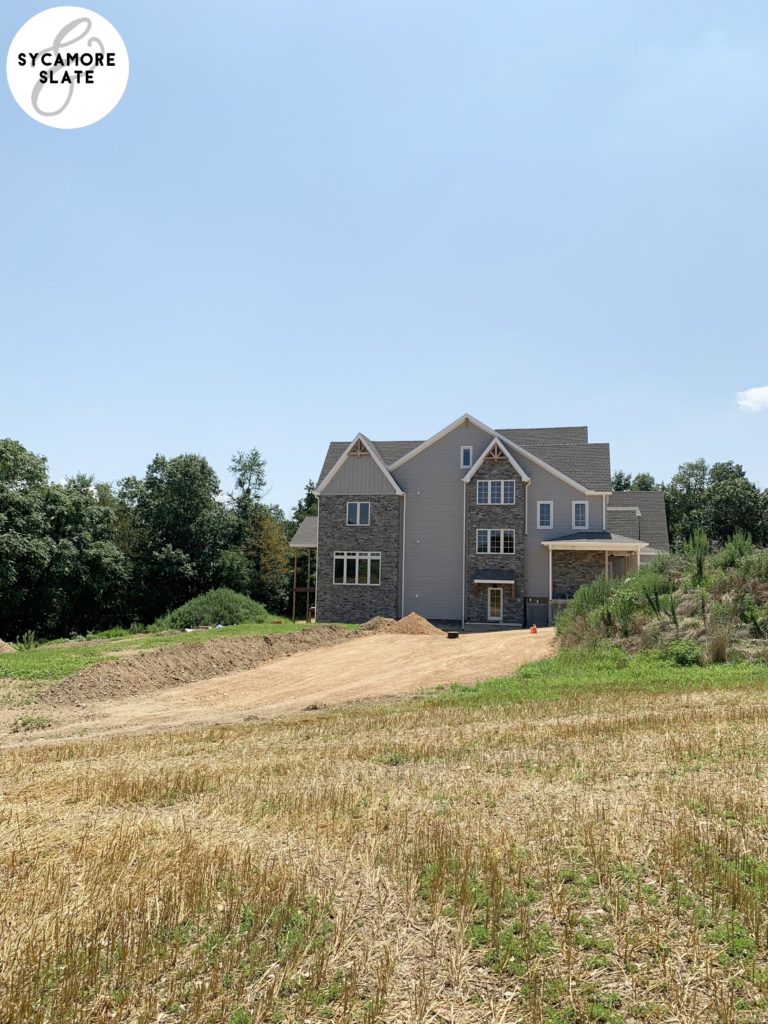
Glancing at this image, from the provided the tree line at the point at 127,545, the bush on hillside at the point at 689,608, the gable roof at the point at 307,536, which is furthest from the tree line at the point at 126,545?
the bush on hillside at the point at 689,608

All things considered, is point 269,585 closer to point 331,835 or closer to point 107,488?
point 107,488

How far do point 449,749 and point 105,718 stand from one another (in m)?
8.19

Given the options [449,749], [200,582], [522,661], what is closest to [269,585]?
[200,582]

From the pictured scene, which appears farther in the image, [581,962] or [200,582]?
[200,582]

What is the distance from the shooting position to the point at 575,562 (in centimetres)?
3772

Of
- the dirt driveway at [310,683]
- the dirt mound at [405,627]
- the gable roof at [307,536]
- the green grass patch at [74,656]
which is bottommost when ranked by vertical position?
the dirt driveway at [310,683]

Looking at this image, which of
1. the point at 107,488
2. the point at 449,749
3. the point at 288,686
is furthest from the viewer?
the point at 107,488

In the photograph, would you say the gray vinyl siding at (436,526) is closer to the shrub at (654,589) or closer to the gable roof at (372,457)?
the gable roof at (372,457)

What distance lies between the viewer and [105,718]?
14883mm

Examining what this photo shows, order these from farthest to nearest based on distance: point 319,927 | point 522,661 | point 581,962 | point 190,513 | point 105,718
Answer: point 190,513, point 522,661, point 105,718, point 319,927, point 581,962

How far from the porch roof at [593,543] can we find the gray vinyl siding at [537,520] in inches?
27.9

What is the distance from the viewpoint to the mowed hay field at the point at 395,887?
Result: 13.3 feet

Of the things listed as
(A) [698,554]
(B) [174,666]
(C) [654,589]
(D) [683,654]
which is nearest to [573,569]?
(A) [698,554]

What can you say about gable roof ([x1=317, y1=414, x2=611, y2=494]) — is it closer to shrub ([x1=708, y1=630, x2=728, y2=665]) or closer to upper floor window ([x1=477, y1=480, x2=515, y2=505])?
upper floor window ([x1=477, y1=480, x2=515, y2=505])
